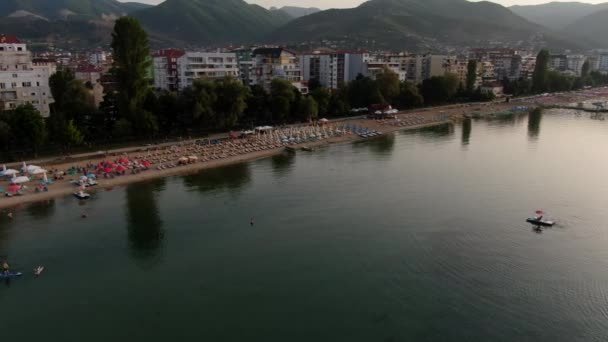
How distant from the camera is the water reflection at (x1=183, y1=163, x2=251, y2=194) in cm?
2783

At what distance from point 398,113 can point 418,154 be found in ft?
67.7

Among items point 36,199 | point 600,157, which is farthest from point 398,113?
point 36,199

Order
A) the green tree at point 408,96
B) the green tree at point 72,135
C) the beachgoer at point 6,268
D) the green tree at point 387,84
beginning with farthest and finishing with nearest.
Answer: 1. the green tree at point 408,96
2. the green tree at point 387,84
3. the green tree at point 72,135
4. the beachgoer at point 6,268

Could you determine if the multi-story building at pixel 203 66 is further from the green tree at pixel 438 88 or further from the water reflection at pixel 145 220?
the green tree at pixel 438 88

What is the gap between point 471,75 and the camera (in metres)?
71.4

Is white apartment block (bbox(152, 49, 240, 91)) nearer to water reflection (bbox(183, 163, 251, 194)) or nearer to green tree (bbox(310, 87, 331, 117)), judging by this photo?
green tree (bbox(310, 87, 331, 117))

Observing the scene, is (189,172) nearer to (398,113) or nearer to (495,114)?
(398,113)

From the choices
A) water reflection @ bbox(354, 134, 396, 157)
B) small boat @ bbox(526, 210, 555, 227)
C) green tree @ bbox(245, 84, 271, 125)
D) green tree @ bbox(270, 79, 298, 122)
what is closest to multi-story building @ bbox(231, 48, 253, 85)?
green tree @ bbox(245, 84, 271, 125)

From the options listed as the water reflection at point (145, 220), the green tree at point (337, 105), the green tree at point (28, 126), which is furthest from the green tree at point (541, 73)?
the green tree at point (28, 126)

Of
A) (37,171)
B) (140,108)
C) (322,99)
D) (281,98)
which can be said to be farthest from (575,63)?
(37,171)

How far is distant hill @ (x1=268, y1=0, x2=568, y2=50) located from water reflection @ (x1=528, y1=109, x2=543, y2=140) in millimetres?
87425

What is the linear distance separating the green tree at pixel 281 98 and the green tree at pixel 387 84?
52.8ft

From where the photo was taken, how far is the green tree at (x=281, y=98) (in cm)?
4466

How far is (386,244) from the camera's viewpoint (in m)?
19.5
